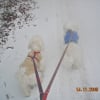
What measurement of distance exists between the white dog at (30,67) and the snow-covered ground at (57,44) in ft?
0.13

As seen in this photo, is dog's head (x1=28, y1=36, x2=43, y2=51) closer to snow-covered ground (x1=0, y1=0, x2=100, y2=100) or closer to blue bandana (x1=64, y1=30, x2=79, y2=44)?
snow-covered ground (x1=0, y1=0, x2=100, y2=100)

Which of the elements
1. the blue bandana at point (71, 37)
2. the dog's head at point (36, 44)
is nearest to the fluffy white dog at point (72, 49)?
the blue bandana at point (71, 37)

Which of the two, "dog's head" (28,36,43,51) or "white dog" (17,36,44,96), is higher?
"dog's head" (28,36,43,51)

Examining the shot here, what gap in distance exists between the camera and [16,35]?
1.97 m

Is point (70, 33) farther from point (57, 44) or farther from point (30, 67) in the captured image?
point (30, 67)

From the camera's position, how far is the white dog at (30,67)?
191 cm

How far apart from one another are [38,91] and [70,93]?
0.29m

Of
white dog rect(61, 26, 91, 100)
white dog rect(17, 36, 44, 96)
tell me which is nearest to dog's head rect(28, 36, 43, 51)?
white dog rect(17, 36, 44, 96)

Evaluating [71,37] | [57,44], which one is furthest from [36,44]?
[71,37]

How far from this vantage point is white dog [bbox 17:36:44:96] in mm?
1908

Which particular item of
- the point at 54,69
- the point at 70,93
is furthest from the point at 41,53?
the point at 70,93

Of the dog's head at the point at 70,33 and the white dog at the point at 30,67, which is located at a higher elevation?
the dog's head at the point at 70,33

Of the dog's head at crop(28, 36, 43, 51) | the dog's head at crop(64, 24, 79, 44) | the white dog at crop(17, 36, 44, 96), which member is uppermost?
the dog's head at crop(64, 24, 79, 44)

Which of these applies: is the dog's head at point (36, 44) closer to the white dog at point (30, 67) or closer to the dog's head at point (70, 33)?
the white dog at point (30, 67)
